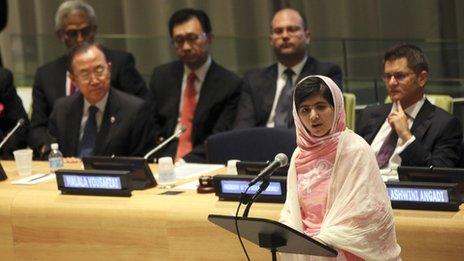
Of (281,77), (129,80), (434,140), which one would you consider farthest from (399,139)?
(129,80)

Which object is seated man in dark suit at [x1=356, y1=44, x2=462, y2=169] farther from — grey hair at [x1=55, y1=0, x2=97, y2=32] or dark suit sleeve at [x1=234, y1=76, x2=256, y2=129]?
grey hair at [x1=55, y1=0, x2=97, y2=32]

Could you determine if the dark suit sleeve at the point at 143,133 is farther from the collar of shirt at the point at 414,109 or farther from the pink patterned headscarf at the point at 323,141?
the pink patterned headscarf at the point at 323,141

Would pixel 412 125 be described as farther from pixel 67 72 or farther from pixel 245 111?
pixel 67 72

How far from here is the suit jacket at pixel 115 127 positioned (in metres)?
5.63

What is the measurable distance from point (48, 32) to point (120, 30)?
77 cm

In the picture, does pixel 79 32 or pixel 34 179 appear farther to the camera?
pixel 79 32

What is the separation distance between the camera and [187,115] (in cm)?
637

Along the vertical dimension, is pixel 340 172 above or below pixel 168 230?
above

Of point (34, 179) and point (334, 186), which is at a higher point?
point (334, 186)

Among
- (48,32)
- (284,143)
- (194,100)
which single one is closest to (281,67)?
(194,100)

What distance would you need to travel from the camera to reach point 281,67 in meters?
6.15

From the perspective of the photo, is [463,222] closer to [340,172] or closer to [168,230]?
[340,172]

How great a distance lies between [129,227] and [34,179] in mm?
893

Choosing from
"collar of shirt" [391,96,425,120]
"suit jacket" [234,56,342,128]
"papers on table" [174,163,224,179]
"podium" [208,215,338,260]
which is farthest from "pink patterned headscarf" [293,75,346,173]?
"suit jacket" [234,56,342,128]
